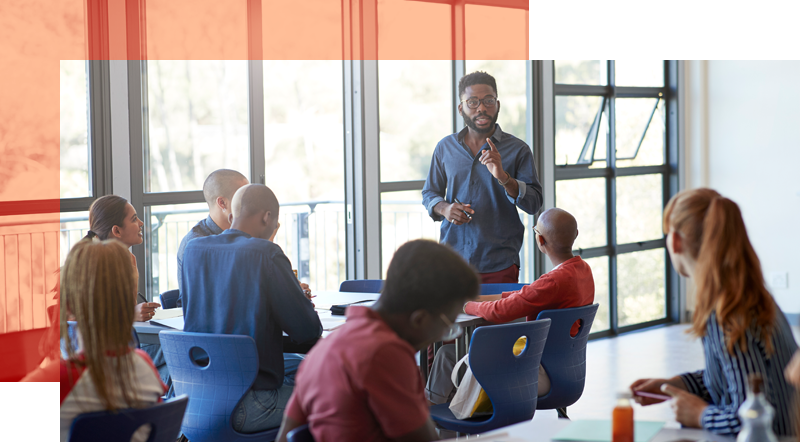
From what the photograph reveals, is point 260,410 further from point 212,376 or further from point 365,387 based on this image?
point 365,387

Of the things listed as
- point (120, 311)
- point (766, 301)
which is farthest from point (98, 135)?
point (766, 301)

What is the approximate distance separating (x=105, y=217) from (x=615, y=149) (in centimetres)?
457

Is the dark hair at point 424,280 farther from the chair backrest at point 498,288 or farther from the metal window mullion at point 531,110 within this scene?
the metal window mullion at point 531,110

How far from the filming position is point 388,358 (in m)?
1.43

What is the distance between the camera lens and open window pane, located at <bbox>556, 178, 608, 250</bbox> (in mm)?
6180

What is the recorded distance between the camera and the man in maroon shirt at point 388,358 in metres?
1.43

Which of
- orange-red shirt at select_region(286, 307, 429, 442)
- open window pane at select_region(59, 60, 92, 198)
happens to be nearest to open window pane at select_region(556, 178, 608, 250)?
open window pane at select_region(59, 60, 92, 198)

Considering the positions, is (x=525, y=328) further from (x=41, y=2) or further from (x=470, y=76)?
(x=41, y=2)

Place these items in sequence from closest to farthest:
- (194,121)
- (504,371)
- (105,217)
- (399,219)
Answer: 1. (504,371)
2. (105,217)
3. (194,121)
4. (399,219)

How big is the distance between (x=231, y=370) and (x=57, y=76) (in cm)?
225

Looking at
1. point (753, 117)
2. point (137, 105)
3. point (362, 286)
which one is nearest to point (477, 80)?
point (362, 286)

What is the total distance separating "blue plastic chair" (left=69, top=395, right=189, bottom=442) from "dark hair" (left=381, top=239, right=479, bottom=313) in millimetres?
651

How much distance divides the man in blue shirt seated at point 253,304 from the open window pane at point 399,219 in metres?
2.66

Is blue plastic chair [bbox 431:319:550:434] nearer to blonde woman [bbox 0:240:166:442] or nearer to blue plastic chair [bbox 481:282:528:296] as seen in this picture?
blue plastic chair [bbox 481:282:528:296]
